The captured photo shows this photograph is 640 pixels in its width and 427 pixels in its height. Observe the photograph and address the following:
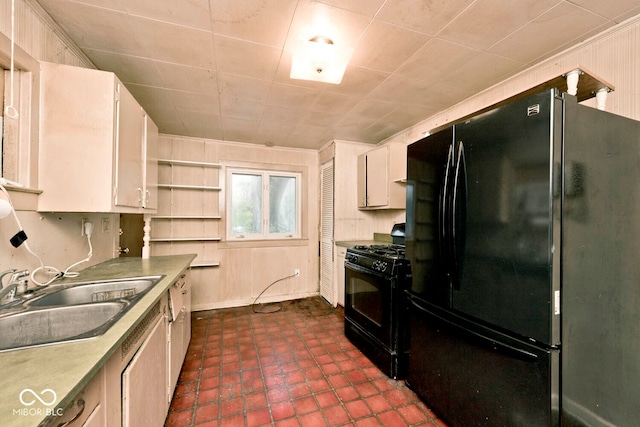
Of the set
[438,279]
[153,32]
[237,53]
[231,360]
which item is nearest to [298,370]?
[231,360]

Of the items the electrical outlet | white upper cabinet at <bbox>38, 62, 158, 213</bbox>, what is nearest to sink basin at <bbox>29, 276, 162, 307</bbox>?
white upper cabinet at <bbox>38, 62, 158, 213</bbox>

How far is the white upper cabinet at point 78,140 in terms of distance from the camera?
1.37m

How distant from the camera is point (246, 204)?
12.7ft

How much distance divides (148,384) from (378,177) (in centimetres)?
281

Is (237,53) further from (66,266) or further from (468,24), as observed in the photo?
(66,266)

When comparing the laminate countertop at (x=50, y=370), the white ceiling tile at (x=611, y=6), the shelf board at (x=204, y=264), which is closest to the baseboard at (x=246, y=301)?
the shelf board at (x=204, y=264)

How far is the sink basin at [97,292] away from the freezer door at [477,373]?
172 cm

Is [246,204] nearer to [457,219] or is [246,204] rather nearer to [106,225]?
[106,225]

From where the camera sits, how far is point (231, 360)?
2.32m

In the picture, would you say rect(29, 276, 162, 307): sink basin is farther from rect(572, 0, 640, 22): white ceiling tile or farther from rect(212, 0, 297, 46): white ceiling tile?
rect(572, 0, 640, 22): white ceiling tile

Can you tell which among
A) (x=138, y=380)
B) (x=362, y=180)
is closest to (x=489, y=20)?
(x=362, y=180)

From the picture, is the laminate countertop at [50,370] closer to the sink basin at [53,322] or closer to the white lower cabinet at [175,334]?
the sink basin at [53,322]

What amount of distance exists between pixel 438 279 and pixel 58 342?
174 cm

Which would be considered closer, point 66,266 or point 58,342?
point 58,342
